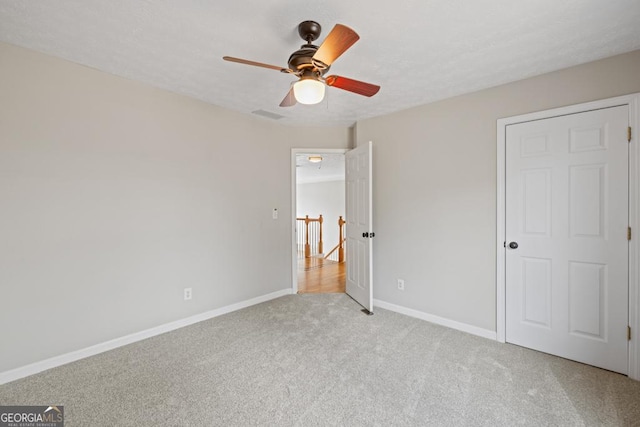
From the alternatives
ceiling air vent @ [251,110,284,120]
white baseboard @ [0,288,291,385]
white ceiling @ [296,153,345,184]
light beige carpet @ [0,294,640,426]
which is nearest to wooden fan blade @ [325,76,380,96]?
ceiling air vent @ [251,110,284,120]

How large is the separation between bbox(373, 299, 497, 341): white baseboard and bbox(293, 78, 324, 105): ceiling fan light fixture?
8.81 ft

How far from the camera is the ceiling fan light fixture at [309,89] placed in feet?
5.84

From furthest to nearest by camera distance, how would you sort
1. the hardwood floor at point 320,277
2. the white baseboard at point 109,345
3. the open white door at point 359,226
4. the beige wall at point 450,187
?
1. the hardwood floor at point 320,277
2. the open white door at point 359,226
3. the beige wall at point 450,187
4. the white baseboard at point 109,345

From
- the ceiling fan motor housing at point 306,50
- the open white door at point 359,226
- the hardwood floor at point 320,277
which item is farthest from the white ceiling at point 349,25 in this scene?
the hardwood floor at point 320,277

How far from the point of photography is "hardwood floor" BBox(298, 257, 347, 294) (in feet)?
14.5

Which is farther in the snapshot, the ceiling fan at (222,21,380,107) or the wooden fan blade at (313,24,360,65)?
the ceiling fan at (222,21,380,107)

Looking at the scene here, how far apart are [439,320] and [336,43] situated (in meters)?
2.95

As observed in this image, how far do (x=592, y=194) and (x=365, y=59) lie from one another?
2.14m

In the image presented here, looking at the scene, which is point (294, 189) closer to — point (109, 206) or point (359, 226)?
point (359, 226)

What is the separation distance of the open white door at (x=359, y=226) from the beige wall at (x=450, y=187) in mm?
227

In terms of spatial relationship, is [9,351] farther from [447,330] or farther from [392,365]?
[447,330]

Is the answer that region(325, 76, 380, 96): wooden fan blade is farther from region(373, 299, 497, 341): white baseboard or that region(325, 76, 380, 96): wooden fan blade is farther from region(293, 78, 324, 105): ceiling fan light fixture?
region(373, 299, 497, 341): white baseboard

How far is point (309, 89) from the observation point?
1784mm

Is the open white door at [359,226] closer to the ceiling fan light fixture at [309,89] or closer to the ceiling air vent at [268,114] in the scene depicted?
the ceiling air vent at [268,114]
